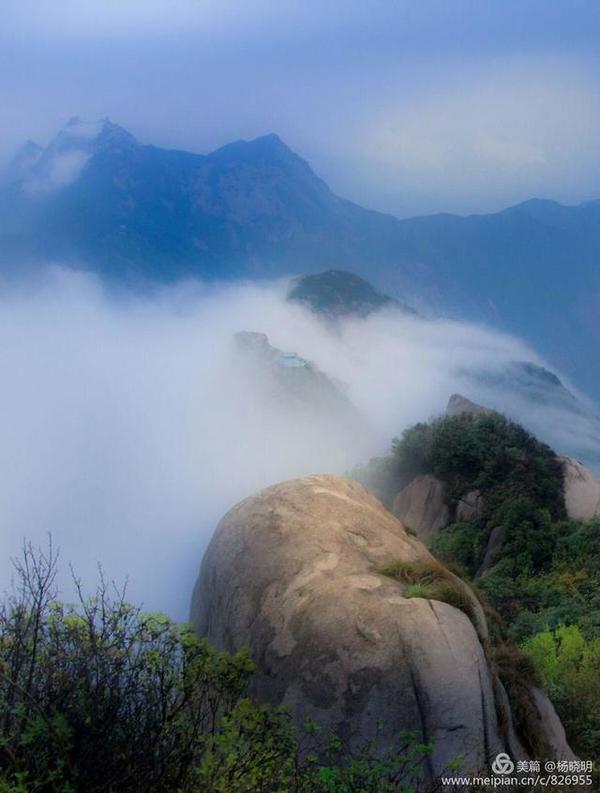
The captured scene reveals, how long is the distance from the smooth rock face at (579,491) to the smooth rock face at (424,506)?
12.0 ft

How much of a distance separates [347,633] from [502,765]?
181 cm

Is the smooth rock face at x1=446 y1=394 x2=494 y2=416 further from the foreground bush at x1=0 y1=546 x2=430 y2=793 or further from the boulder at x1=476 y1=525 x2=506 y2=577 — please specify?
the foreground bush at x1=0 y1=546 x2=430 y2=793

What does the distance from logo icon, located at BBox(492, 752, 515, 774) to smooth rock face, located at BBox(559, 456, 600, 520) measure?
17375 mm

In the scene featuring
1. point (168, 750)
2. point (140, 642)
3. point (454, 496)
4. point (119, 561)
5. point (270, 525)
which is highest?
point (119, 561)

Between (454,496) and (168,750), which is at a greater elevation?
(454,496)

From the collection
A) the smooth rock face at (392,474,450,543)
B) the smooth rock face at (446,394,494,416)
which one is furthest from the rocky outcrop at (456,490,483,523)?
the smooth rock face at (446,394,494,416)

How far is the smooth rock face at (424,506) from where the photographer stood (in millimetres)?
25547

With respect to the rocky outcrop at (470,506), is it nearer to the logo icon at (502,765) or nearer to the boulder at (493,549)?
the boulder at (493,549)

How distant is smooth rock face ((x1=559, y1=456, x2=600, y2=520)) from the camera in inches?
965

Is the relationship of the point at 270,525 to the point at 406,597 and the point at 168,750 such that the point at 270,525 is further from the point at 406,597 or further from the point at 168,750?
the point at 168,750

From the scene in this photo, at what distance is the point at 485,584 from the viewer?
19.6 meters

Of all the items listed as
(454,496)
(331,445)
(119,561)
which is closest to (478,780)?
(454,496)

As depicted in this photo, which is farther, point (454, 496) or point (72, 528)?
point (72, 528)

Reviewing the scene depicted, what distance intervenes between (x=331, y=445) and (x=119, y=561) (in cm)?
1601
